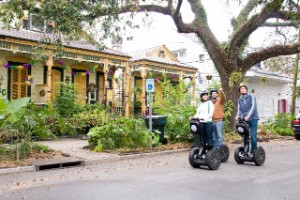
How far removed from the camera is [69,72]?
21.9 metres

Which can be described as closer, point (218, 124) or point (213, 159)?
point (213, 159)

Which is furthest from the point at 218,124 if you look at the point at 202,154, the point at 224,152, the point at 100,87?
the point at 100,87

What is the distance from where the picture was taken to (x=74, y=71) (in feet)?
73.3

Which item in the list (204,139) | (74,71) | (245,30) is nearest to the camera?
(204,139)

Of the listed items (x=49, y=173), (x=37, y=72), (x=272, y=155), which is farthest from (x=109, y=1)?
(x=37, y=72)

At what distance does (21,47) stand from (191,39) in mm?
20194

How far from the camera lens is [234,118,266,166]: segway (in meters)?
9.40

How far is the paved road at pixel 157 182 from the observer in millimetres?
6419

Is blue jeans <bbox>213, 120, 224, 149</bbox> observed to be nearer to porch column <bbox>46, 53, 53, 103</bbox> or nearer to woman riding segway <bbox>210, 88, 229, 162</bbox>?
woman riding segway <bbox>210, 88, 229, 162</bbox>

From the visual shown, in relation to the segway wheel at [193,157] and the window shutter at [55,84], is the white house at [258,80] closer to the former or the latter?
the window shutter at [55,84]

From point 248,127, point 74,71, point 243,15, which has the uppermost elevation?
point 243,15

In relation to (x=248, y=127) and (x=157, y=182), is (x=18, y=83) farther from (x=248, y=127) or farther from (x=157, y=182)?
(x=157, y=182)

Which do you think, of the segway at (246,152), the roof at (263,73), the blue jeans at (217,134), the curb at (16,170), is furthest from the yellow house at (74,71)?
the segway at (246,152)

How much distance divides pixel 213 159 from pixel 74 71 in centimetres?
1511
